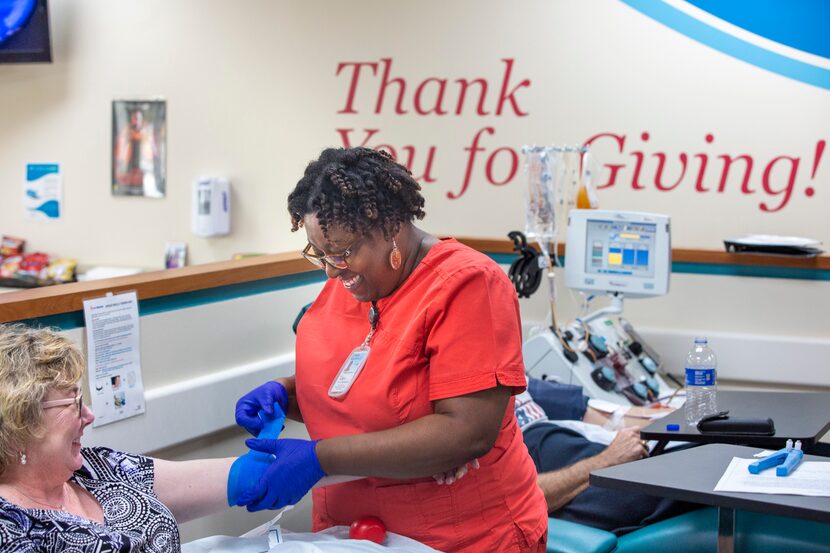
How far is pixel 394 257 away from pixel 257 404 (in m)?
0.48

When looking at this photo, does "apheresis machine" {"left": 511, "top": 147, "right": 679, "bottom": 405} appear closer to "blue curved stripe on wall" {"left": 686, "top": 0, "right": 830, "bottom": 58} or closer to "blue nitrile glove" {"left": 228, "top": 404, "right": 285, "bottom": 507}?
"blue curved stripe on wall" {"left": 686, "top": 0, "right": 830, "bottom": 58}

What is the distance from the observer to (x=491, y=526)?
1953 millimetres

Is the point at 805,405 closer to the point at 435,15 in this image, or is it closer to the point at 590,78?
the point at 590,78

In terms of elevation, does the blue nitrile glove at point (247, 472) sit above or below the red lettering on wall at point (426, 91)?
below

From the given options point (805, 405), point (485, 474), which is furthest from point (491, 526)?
point (805, 405)

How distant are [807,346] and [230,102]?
310cm

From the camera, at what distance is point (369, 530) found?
195cm

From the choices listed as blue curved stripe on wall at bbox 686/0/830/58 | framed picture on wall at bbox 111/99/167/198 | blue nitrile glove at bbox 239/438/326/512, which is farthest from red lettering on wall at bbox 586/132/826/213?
blue nitrile glove at bbox 239/438/326/512

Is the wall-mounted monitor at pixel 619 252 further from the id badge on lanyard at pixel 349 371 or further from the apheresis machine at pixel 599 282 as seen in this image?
the id badge on lanyard at pixel 349 371

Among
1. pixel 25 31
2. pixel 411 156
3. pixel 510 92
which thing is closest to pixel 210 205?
pixel 411 156

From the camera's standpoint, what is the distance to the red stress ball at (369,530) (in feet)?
6.40

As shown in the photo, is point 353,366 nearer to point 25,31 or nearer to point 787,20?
point 787,20

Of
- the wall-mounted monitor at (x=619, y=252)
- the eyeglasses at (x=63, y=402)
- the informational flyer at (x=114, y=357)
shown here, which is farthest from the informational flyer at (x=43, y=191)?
the eyeglasses at (x=63, y=402)

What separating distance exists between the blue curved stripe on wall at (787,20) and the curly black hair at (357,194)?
2695 mm
